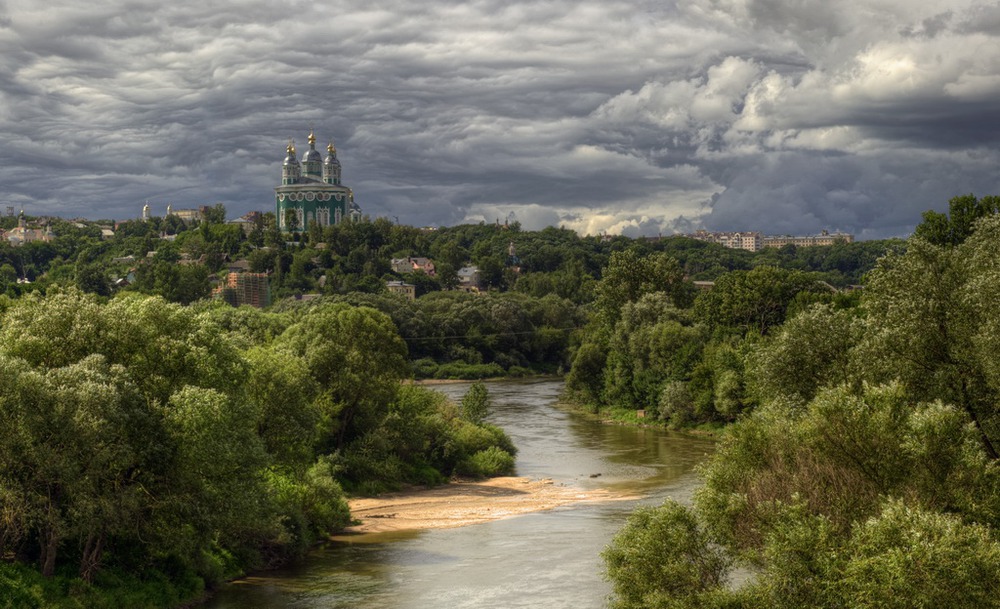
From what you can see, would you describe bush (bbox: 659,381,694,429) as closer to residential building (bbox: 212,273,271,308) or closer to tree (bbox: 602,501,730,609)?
tree (bbox: 602,501,730,609)

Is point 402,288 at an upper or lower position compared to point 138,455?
upper

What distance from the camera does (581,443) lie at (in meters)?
84.1

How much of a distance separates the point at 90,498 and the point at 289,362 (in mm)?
18194

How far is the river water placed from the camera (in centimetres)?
3847

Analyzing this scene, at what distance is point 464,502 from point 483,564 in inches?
638

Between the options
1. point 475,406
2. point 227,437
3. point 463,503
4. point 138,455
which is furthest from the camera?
point 475,406

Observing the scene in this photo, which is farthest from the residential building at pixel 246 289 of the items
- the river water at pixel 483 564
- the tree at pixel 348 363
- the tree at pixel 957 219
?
the tree at pixel 957 219

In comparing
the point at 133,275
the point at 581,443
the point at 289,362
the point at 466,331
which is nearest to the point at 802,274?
the point at 581,443

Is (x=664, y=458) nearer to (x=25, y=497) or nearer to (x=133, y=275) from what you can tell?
(x=25, y=497)

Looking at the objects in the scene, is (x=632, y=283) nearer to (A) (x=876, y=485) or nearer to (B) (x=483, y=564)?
(B) (x=483, y=564)

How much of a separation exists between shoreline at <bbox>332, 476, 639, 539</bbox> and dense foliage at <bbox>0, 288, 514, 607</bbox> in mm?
5261

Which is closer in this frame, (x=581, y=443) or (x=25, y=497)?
(x=25, y=497)

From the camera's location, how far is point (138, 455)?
35.0 metres

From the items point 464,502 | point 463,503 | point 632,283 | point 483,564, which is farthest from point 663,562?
point 632,283
